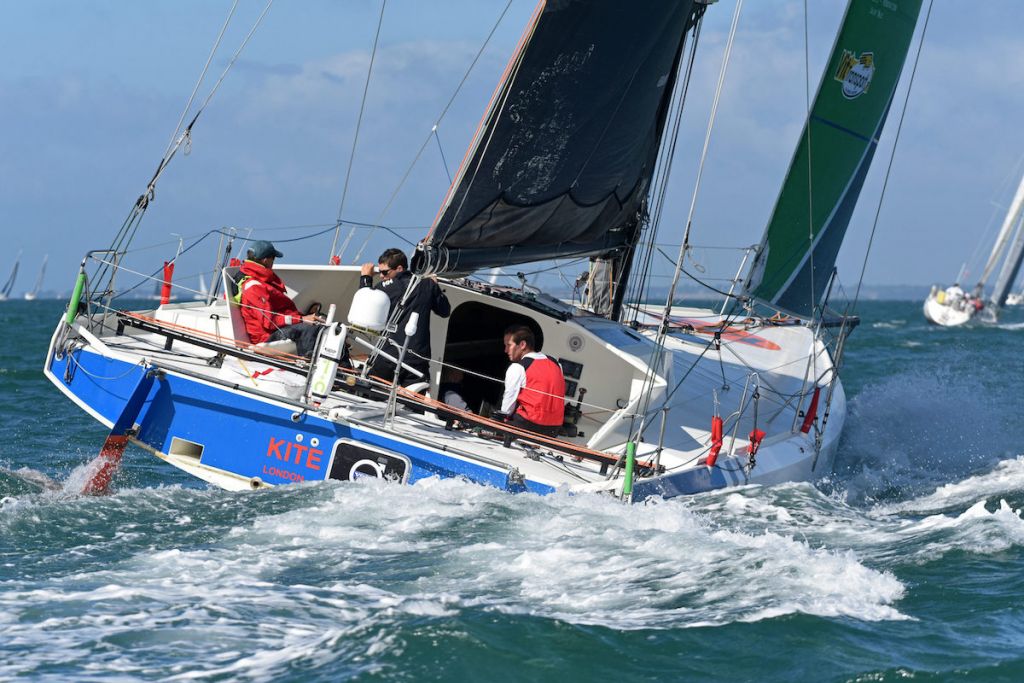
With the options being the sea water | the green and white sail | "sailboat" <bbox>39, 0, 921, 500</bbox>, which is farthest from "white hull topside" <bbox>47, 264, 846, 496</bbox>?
the green and white sail

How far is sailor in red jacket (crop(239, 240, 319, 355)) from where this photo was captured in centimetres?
790

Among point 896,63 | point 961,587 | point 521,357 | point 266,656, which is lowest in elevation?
point 266,656

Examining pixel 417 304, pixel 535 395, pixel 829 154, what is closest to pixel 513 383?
pixel 535 395

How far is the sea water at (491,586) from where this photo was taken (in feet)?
14.5

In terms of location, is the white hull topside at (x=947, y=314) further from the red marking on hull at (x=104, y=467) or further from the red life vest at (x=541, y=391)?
the red marking on hull at (x=104, y=467)

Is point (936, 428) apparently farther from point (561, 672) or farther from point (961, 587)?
point (561, 672)

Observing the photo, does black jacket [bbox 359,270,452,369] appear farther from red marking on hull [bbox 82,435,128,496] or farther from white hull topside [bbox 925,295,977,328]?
white hull topside [bbox 925,295,977,328]

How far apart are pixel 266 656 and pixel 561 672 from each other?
1.07 meters

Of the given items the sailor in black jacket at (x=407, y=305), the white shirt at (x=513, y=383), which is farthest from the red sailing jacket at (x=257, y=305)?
the white shirt at (x=513, y=383)

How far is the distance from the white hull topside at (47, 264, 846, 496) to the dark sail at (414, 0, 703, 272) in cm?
62

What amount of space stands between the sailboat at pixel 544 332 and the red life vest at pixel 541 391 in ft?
0.63

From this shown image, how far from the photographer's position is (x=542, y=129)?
7.88 metres

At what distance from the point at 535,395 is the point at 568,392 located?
4.01 feet

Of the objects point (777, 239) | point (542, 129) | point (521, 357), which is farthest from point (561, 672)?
point (777, 239)
